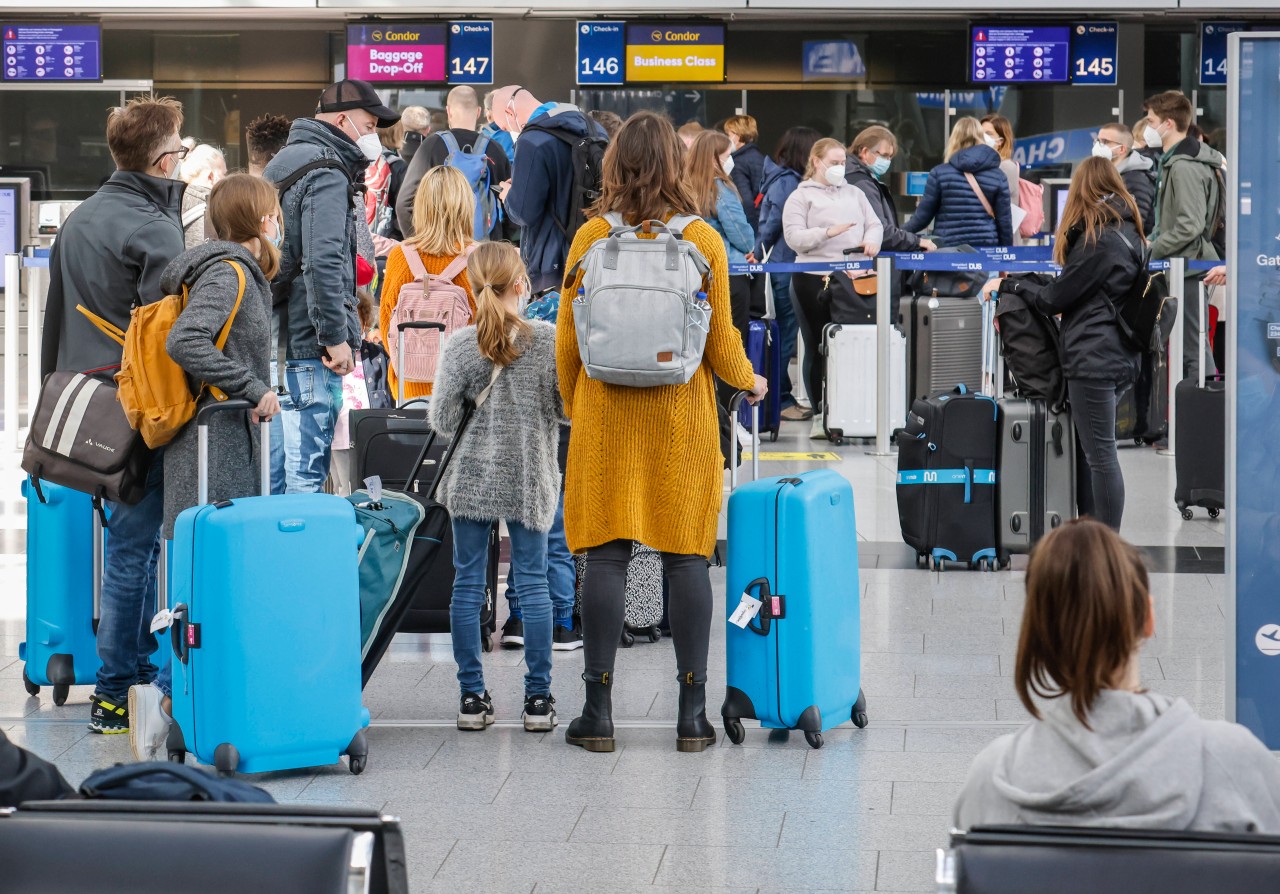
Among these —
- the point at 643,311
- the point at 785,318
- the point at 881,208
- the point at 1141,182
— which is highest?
the point at 1141,182

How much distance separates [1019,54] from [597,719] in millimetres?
13514

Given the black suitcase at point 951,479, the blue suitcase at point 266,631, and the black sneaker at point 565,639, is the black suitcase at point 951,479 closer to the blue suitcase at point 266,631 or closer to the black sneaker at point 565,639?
the black sneaker at point 565,639

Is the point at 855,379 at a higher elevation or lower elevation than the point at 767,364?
lower

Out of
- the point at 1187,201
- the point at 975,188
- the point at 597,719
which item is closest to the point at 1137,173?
the point at 1187,201

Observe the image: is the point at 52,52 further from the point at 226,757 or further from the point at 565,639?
the point at 226,757

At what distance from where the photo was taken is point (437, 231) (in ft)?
22.4

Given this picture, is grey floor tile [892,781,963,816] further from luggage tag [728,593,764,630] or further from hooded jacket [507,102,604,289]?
hooded jacket [507,102,604,289]

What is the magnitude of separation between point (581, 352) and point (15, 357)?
25.0ft

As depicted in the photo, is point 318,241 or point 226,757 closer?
point 226,757

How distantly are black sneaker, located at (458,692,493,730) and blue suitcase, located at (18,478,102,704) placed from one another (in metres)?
1.16

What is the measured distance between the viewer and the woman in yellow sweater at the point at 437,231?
267 inches

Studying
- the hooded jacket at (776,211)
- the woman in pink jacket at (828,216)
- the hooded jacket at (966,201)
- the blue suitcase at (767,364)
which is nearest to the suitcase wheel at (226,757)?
the blue suitcase at (767,364)

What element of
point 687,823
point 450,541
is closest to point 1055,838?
point 687,823

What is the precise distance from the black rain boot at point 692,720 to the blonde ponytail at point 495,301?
1.03 metres
